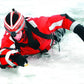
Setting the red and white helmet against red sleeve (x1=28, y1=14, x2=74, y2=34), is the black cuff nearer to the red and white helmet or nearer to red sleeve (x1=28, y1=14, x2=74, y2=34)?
red sleeve (x1=28, y1=14, x2=74, y2=34)

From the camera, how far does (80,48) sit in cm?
281

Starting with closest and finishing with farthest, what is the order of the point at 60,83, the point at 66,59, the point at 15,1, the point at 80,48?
1. the point at 60,83
2. the point at 66,59
3. the point at 80,48
4. the point at 15,1

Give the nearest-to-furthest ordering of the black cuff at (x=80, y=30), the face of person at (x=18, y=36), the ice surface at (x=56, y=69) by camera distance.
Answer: the ice surface at (x=56, y=69) → the face of person at (x=18, y=36) → the black cuff at (x=80, y=30)

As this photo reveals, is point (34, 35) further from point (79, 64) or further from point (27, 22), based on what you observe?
point (79, 64)

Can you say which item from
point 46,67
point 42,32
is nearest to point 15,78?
point 46,67

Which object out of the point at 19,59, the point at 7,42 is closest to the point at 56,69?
the point at 19,59

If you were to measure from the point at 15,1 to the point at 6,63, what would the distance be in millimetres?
5099

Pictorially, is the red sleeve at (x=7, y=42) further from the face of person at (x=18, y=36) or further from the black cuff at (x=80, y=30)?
the black cuff at (x=80, y=30)

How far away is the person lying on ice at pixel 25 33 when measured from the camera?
2.10m

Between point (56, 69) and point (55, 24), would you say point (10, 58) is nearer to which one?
point (56, 69)

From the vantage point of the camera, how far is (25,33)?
2.27 m

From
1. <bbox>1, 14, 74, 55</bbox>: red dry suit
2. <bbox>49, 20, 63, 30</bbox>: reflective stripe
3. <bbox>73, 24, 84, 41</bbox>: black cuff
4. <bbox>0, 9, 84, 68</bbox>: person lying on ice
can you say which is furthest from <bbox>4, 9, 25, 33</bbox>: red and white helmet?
<bbox>73, 24, 84, 41</bbox>: black cuff

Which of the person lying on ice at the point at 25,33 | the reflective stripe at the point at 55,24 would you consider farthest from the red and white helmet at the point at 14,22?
the reflective stripe at the point at 55,24

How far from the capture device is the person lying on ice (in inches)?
82.6
